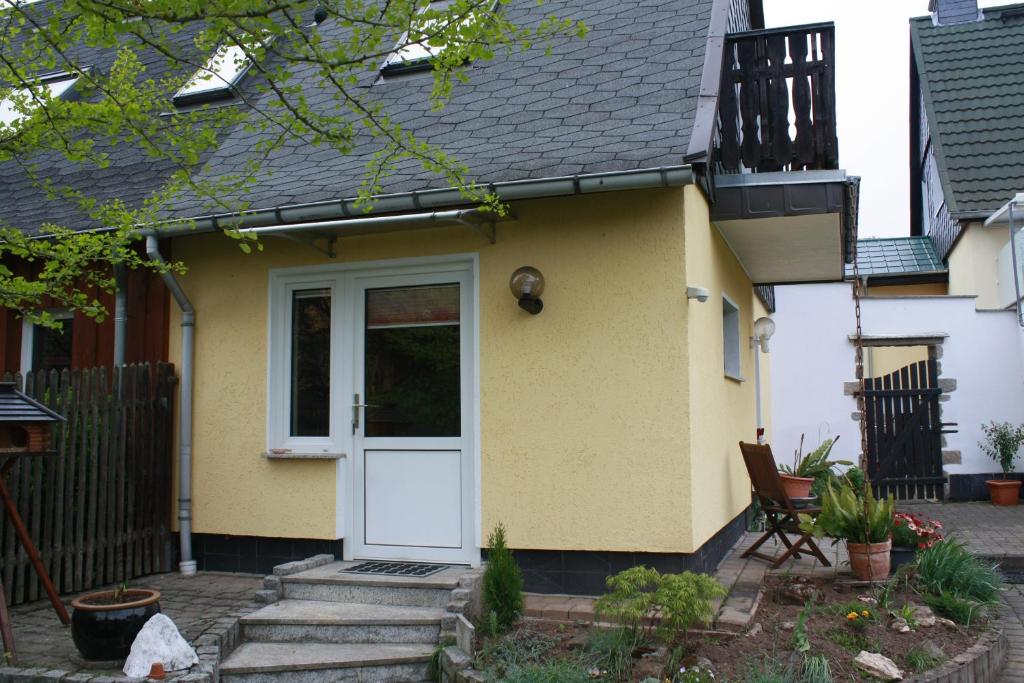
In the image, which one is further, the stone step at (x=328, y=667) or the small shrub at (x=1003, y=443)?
the small shrub at (x=1003, y=443)

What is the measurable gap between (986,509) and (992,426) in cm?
165

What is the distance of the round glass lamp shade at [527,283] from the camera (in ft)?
19.3

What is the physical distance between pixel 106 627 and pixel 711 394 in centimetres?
432

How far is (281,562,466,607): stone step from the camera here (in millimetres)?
5578

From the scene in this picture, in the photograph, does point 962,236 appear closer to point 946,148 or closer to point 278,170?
point 946,148

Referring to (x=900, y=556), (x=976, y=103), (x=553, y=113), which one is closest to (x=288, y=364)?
(x=553, y=113)

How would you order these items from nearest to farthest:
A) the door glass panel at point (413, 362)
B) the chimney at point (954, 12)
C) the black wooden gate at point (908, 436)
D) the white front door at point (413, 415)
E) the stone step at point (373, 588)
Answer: the stone step at point (373, 588) < the white front door at point (413, 415) < the door glass panel at point (413, 362) < the black wooden gate at point (908, 436) < the chimney at point (954, 12)

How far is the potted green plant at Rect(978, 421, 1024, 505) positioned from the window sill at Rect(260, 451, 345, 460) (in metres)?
9.58

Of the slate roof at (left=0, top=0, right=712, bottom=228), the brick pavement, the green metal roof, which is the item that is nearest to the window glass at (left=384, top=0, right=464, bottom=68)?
the slate roof at (left=0, top=0, right=712, bottom=228)

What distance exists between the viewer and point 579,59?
7199mm

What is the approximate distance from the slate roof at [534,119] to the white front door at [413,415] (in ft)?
2.97

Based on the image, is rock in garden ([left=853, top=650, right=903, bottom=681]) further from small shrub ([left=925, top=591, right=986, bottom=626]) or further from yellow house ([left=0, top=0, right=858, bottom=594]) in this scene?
yellow house ([left=0, top=0, right=858, bottom=594])

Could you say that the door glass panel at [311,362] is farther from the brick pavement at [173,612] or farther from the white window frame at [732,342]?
the white window frame at [732,342]

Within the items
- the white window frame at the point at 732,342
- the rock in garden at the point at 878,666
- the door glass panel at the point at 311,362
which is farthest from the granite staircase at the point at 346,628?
the white window frame at the point at 732,342
